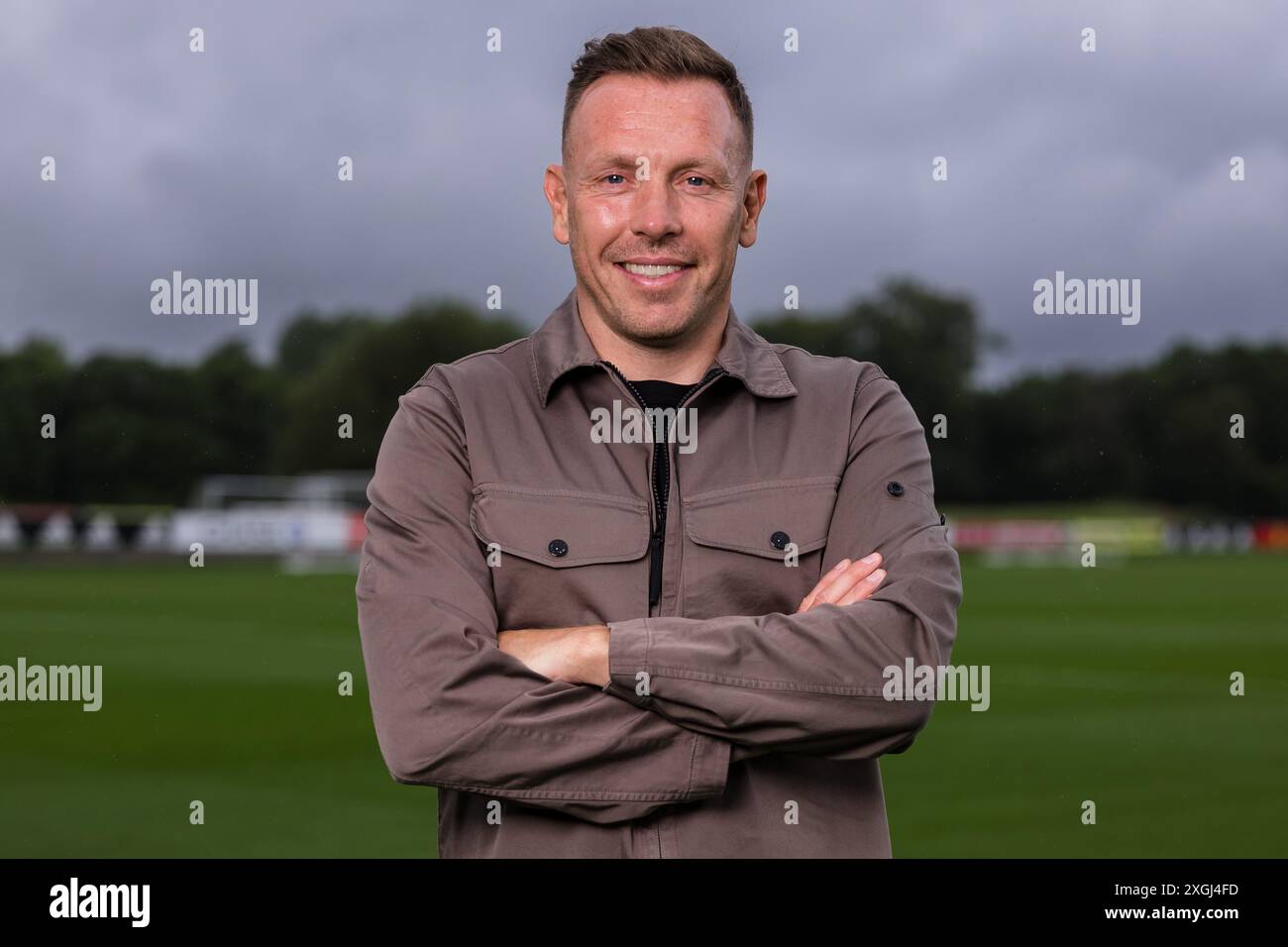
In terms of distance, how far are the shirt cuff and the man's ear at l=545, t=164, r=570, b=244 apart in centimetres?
104

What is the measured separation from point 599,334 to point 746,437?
44cm

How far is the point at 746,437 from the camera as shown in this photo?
3.46 metres

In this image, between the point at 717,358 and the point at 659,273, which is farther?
the point at 717,358

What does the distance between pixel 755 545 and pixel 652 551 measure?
0.24 m

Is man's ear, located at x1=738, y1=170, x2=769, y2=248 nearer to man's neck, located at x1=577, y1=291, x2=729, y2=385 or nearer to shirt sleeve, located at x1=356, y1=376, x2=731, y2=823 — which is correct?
man's neck, located at x1=577, y1=291, x2=729, y2=385

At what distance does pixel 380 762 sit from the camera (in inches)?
472

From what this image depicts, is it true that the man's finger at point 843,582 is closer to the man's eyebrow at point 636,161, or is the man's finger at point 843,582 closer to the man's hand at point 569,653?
the man's hand at point 569,653

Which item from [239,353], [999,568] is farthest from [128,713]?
[239,353]

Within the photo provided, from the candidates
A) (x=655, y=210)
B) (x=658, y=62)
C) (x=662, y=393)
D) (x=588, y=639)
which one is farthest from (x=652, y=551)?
(x=658, y=62)

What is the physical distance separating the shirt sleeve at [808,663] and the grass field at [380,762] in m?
5.70
